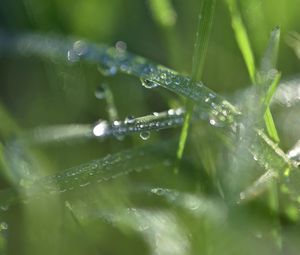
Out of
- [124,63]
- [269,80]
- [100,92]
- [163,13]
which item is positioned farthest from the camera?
[163,13]

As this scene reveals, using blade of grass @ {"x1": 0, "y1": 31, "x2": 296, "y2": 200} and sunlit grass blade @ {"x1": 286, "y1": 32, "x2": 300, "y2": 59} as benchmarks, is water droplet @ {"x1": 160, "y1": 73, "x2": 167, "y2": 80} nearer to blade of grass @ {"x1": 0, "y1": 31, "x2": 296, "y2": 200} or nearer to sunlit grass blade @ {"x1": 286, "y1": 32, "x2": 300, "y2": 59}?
blade of grass @ {"x1": 0, "y1": 31, "x2": 296, "y2": 200}

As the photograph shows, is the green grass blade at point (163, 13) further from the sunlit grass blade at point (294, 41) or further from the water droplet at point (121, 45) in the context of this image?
the sunlit grass blade at point (294, 41)

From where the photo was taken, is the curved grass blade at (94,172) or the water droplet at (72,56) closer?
the curved grass blade at (94,172)

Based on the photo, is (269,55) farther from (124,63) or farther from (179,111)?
(124,63)

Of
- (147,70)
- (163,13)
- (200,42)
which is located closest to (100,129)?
(147,70)

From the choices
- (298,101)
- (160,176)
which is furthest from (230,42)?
(160,176)

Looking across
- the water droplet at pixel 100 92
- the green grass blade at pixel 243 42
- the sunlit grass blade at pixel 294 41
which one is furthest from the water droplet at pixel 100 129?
the sunlit grass blade at pixel 294 41

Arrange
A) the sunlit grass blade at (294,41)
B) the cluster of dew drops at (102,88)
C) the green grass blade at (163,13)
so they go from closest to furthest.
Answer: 1. the cluster of dew drops at (102,88)
2. the sunlit grass blade at (294,41)
3. the green grass blade at (163,13)
